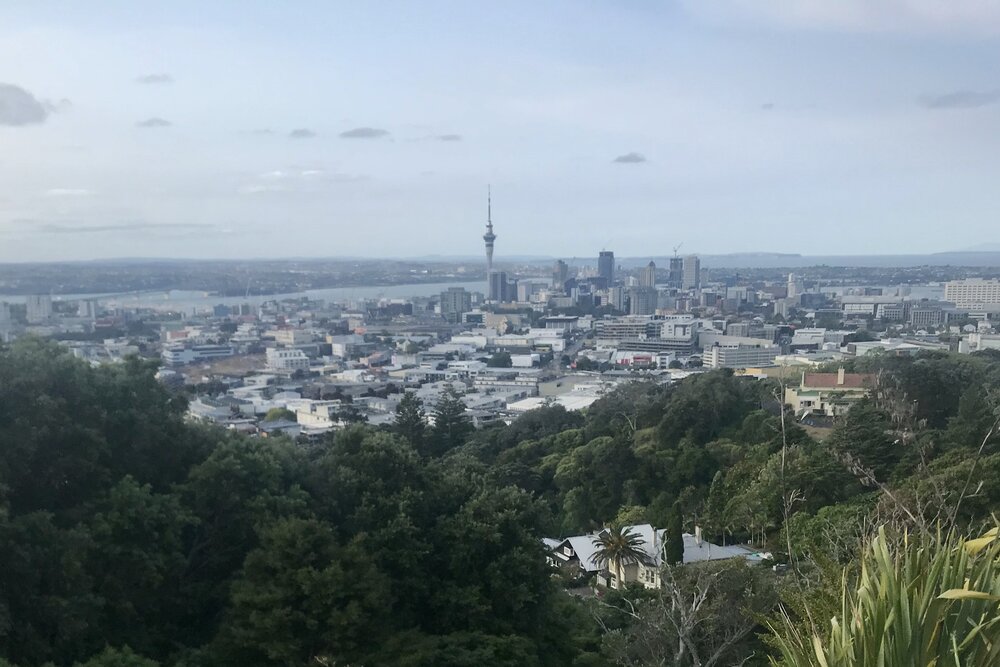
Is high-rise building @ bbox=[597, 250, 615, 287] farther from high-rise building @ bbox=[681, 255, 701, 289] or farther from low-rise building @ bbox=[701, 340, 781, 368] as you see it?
low-rise building @ bbox=[701, 340, 781, 368]

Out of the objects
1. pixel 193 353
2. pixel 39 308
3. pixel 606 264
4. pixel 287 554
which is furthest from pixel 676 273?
pixel 287 554

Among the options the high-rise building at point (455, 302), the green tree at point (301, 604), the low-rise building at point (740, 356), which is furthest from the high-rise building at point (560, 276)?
the green tree at point (301, 604)

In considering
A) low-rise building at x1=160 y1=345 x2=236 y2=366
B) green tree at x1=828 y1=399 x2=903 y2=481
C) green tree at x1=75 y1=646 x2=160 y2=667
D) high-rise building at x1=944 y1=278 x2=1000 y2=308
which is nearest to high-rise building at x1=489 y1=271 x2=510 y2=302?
high-rise building at x1=944 y1=278 x2=1000 y2=308

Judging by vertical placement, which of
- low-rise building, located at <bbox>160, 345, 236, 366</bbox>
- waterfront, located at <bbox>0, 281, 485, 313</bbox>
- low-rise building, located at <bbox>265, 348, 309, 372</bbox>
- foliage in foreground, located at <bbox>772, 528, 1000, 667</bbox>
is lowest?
low-rise building, located at <bbox>265, 348, 309, 372</bbox>

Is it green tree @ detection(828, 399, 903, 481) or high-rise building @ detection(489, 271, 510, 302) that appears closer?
green tree @ detection(828, 399, 903, 481)

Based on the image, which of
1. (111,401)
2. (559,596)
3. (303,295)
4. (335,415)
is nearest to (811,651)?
(559,596)

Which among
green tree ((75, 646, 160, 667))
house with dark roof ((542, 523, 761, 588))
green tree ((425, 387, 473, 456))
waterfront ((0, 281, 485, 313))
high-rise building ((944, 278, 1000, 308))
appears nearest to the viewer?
green tree ((75, 646, 160, 667))
